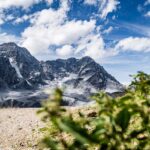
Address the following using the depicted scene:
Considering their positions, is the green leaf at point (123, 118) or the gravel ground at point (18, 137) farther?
the gravel ground at point (18, 137)

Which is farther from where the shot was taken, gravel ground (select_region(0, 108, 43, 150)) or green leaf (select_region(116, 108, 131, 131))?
gravel ground (select_region(0, 108, 43, 150))

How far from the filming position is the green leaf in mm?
2074

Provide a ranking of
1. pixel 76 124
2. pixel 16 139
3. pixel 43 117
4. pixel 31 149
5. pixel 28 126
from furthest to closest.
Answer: pixel 28 126, pixel 16 139, pixel 31 149, pixel 43 117, pixel 76 124

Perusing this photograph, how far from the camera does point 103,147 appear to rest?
2.28m

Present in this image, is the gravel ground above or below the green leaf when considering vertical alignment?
below

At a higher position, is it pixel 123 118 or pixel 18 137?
pixel 123 118

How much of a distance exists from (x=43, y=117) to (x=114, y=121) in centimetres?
43

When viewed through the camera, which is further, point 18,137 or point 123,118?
point 18,137

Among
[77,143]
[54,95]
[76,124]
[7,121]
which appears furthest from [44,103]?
[7,121]

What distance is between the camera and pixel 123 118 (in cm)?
209

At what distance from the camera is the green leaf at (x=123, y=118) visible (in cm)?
207

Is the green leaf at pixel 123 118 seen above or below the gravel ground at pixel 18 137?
above

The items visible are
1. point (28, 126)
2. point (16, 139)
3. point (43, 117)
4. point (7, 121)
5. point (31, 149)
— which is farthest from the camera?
point (7, 121)

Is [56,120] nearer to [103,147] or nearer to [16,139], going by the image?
[103,147]
